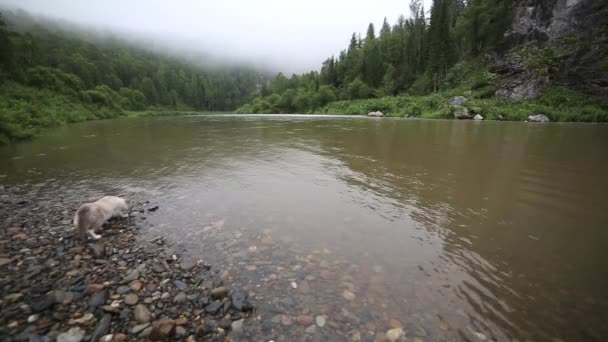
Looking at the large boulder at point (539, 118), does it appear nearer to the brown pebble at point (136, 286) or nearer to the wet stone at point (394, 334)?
the wet stone at point (394, 334)

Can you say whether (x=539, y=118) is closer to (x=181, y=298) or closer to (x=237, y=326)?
(x=237, y=326)

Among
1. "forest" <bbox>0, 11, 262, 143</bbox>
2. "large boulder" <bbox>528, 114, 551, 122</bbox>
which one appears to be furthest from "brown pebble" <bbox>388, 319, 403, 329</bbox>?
"large boulder" <bbox>528, 114, 551, 122</bbox>

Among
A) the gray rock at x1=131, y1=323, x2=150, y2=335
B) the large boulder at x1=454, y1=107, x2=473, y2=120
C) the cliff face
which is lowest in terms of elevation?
the gray rock at x1=131, y1=323, x2=150, y2=335

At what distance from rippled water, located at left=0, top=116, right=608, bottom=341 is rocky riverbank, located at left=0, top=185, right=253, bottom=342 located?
476mm

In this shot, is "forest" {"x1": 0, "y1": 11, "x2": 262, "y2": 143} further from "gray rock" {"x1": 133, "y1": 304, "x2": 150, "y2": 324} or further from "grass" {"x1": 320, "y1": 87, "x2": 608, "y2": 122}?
"grass" {"x1": 320, "y1": 87, "x2": 608, "y2": 122}

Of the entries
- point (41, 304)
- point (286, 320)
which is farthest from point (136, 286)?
point (286, 320)

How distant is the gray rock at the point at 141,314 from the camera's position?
342 centimetres

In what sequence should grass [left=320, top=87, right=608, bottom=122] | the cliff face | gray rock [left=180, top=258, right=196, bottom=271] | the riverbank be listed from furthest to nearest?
the cliff face, the riverbank, grass [left=320, top=87, right=608, bottom=122], gray rock [left=180, top=258, right=196, bottom=271]

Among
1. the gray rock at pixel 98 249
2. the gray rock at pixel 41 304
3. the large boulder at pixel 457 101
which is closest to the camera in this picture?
the gray rock at pixel 41 304

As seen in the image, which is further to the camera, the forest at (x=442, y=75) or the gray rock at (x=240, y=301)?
the forest at (x=442, y=75)

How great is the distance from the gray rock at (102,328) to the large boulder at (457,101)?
58913 millimetres

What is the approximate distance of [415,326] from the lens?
3.51 metres

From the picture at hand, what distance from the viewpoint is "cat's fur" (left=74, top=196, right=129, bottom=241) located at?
5.45 metres

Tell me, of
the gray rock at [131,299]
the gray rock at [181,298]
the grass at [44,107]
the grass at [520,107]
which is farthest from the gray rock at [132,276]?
the grass at [520,107]
